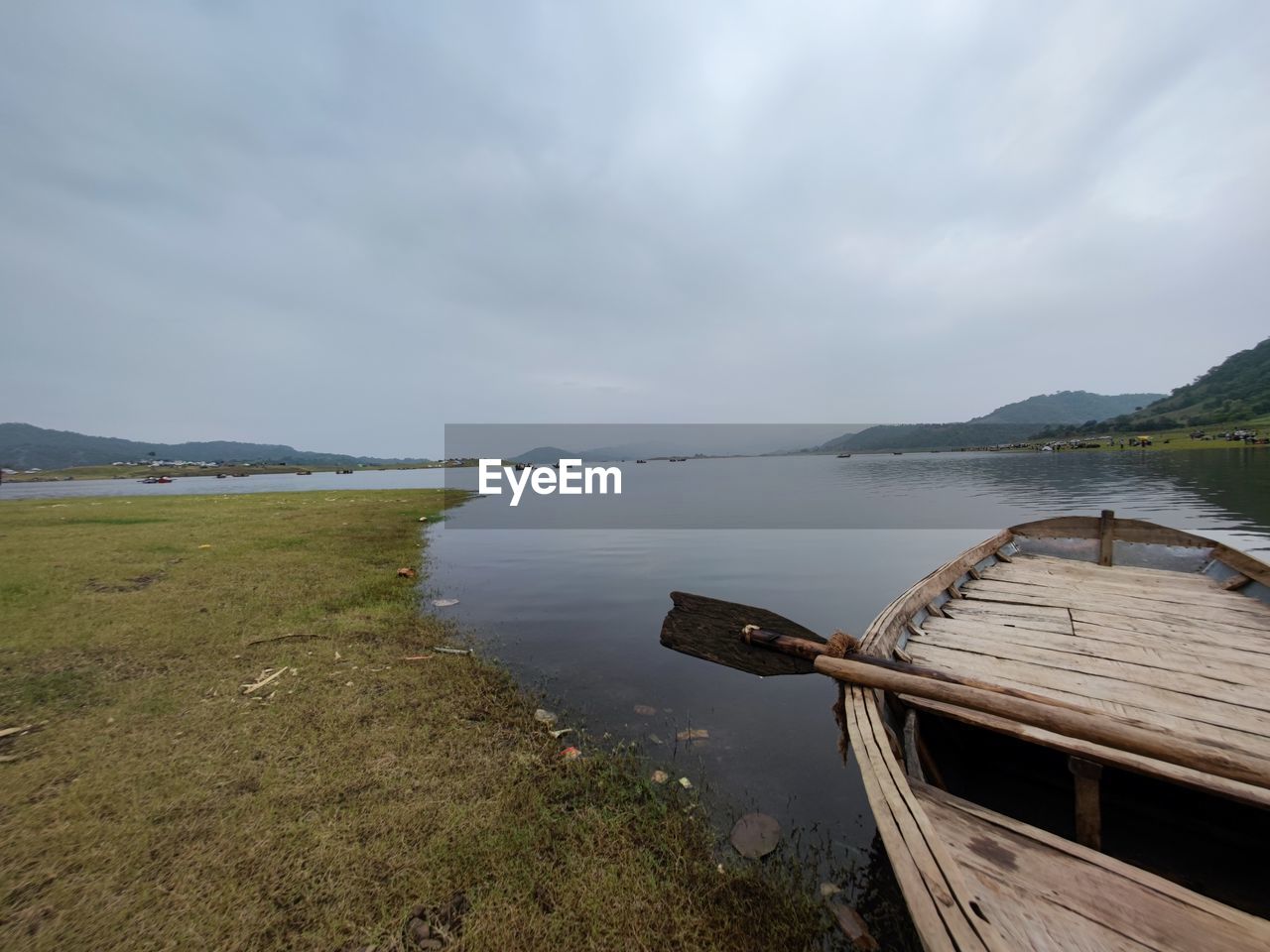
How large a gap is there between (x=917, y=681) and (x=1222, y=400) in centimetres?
25899

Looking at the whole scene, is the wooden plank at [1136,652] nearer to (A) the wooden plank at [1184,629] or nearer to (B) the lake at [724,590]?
(A) the wooden plank at [1184,629]

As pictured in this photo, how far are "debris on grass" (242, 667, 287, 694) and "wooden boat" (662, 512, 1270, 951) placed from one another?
22.3 feet

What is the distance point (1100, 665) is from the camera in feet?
18.5

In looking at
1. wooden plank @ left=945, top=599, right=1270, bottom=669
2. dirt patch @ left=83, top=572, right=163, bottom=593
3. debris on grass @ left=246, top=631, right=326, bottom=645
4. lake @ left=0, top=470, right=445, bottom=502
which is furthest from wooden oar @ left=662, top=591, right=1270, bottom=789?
lake @ left=0, top=470, right=445, bottom=502

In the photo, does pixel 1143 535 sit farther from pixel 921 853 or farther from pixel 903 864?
pixel 903 864

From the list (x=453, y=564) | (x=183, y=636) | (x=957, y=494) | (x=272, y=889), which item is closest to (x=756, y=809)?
(x=272, y=889)

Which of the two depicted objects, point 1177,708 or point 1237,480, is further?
point 1237,480

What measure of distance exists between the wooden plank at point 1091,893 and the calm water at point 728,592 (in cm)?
196

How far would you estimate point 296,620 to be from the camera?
10547 mm

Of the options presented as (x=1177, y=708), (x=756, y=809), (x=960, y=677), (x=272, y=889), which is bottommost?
(x=756, y=809)

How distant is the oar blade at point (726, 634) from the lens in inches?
258

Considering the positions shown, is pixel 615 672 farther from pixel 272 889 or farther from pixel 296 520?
pixel 296 520

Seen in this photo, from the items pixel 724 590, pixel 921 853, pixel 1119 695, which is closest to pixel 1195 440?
pixel 724 590

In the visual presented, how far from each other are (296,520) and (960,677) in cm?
3329
